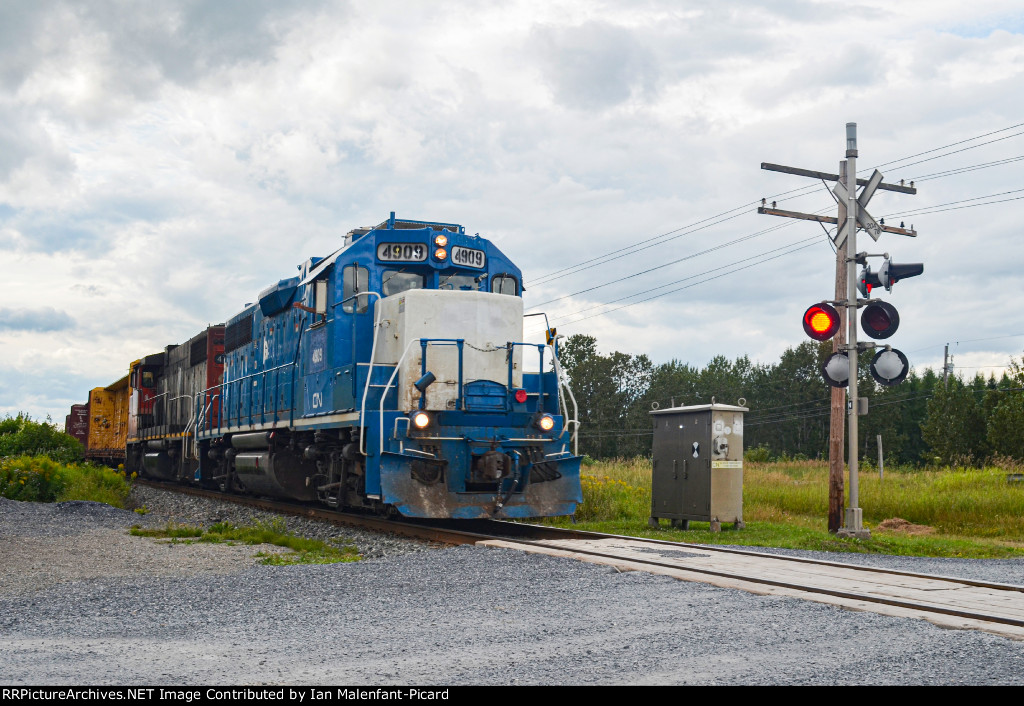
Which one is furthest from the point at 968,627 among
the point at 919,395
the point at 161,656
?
the point at 919,395

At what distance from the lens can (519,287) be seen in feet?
43.6

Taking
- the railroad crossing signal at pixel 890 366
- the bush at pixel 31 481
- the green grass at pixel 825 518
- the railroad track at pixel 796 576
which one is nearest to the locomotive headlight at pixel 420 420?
the railroad track at pixel 796 576

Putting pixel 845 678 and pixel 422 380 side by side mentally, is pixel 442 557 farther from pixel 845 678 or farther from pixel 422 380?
pixel 845 678

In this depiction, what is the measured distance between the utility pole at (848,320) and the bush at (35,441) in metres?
20.3

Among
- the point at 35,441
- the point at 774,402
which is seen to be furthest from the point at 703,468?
the point at 774,402

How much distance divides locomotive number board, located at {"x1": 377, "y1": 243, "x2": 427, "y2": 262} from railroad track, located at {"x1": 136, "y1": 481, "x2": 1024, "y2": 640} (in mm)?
3457

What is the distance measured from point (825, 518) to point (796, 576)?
381 inches

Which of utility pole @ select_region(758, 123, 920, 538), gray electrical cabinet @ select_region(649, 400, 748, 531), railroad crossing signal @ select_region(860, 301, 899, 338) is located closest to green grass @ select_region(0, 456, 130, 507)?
gray electrical cabinet @ select_region(649, 400, 748, 531)

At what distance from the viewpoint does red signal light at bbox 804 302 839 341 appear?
36.5 feet

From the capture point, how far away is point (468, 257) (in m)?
12.6

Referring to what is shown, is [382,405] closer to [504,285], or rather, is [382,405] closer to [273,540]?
[273,540]

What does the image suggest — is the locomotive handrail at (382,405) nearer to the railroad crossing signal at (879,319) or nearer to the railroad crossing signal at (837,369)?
the railroad crossing signal at (837,369)

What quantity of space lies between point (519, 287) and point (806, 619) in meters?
8.26

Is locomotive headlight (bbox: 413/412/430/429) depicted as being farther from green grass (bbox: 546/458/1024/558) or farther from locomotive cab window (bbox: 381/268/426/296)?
green grass (bbox: 546/458/1024/558)
